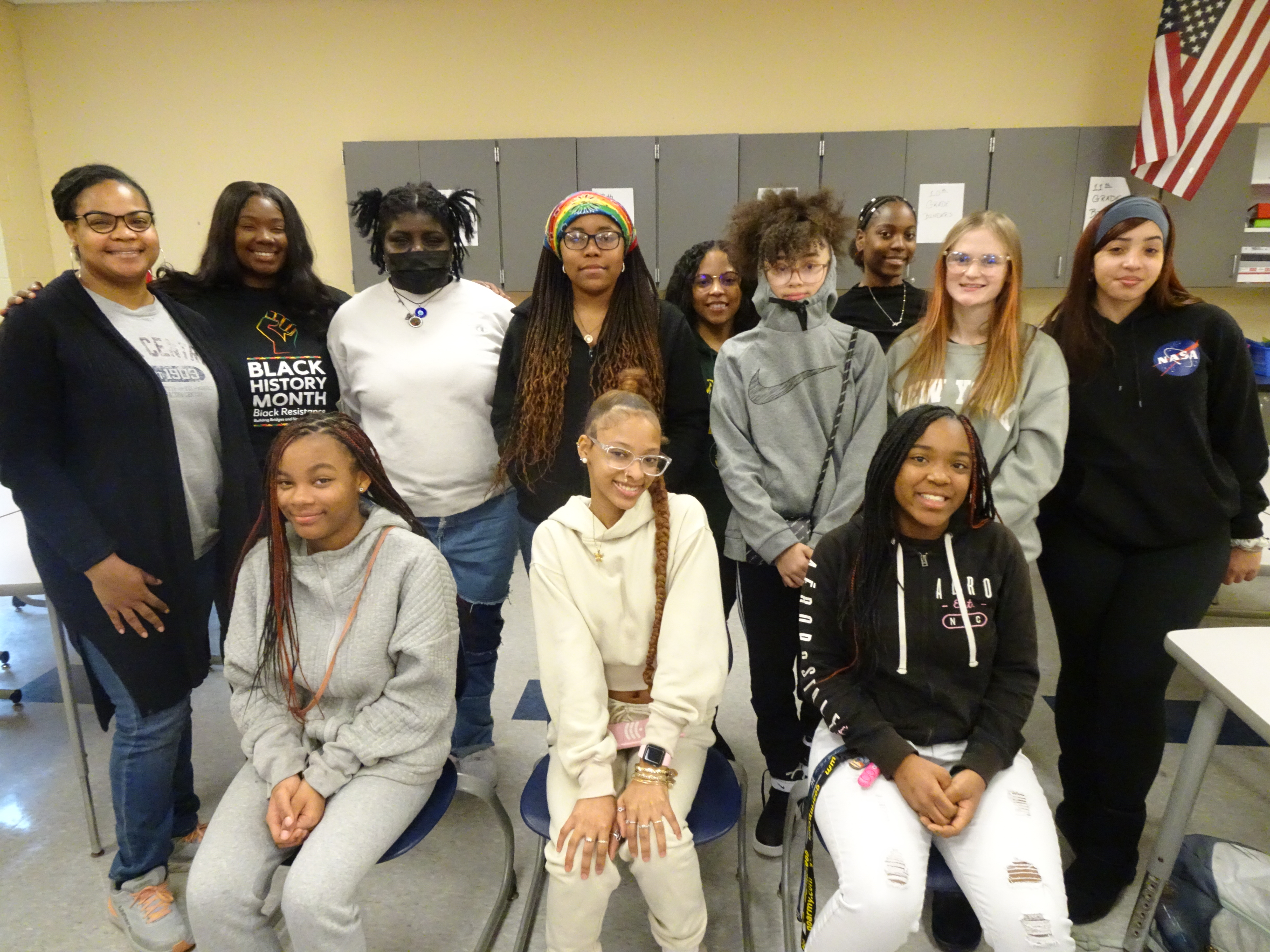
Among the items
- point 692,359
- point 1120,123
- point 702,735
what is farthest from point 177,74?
point 1120,123

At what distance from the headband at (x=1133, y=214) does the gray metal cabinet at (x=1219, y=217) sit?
10.0 ft

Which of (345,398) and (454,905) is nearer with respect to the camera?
(454,905)

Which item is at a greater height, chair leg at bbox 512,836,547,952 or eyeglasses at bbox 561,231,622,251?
eyeglasses at bbox 561,231,622,251

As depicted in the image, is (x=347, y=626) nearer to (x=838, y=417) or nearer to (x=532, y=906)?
(x=532, y=906)

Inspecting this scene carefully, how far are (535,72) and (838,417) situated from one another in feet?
12.2

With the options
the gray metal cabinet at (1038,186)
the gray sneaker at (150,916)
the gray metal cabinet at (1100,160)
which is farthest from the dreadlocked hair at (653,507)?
the gray metal cabinet at (1100,160)

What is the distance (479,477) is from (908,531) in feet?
3.43

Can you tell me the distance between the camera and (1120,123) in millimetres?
4348

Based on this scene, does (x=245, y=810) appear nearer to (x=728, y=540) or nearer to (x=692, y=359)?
(x=728, y=540)

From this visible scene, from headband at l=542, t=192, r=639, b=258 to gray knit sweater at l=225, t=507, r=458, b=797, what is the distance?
77 cm

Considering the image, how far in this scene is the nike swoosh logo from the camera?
5.50ft

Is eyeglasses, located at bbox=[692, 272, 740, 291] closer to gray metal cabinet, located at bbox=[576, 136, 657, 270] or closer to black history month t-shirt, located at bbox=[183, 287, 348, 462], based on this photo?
black history month t-shirt, located at bbox=[183, 287, 348, 462]

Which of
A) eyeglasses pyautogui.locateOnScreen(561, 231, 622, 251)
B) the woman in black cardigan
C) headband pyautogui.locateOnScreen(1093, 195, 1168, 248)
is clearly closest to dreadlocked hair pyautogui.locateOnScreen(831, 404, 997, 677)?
headband pyautogui.locateOnScreen(1093, 195, 1168, 248)

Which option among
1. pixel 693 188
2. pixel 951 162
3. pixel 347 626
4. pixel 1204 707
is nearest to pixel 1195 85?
pixel 951 162
